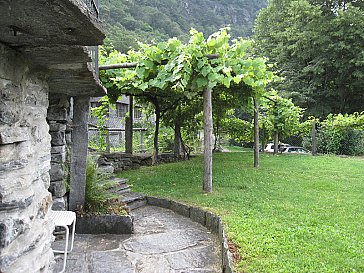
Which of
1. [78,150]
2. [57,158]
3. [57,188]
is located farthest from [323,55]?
[57,188]

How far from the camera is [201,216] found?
5.05m

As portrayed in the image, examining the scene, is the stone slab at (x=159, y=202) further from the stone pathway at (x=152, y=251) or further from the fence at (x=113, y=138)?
the fence at (x=113, y=138)

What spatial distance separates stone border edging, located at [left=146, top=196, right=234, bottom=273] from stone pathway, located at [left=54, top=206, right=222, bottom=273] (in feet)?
0.31

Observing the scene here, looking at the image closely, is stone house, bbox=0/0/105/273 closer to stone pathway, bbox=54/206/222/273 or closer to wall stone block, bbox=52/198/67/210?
stone pathway, bbox=54/206/222/273

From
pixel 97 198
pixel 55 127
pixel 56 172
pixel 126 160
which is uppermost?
pixel 55 127

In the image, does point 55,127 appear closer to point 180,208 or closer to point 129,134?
point 180,208

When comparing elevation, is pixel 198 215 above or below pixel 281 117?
below

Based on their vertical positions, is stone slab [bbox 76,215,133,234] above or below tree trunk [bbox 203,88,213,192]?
below

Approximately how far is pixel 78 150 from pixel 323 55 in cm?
1781

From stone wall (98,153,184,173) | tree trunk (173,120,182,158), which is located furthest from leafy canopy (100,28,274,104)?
tree trunk (173,120,182,158)

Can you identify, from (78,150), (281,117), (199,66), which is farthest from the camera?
(281,117)

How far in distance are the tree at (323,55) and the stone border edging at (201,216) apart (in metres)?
14.5

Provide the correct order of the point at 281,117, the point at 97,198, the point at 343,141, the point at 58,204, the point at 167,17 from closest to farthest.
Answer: the point at 58,204
the point at 97,198
the point at 281,117
the point at 343,141
the point at 167,17

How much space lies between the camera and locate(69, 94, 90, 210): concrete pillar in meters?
4.52
